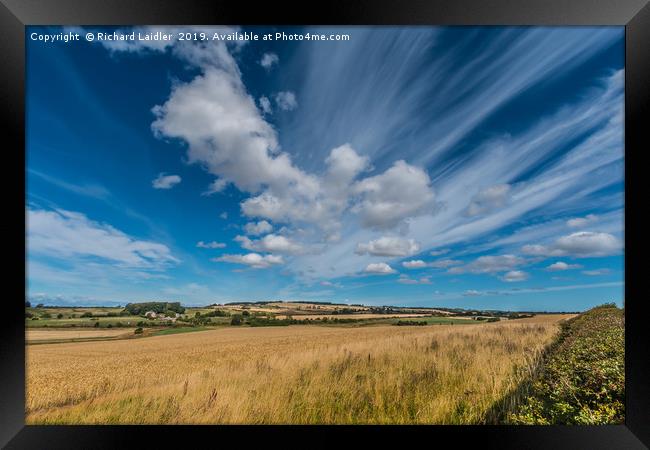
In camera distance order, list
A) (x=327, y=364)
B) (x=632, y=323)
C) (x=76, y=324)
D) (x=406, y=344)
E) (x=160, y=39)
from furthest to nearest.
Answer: (x=76, y=324) < (x=406, y=344) < (x=327, y=364) < (x=160, y=39) < (x=632, y=323)

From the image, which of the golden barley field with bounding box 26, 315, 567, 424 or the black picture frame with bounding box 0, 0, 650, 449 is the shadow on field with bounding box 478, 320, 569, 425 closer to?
the golden barley field with bounding box 26, 315, 567, 424

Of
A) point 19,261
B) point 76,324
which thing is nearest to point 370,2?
point 19,261

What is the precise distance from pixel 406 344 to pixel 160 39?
7.20 meters

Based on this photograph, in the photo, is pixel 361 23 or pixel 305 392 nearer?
pixel 361 23

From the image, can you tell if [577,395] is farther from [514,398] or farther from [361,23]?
[361,23]

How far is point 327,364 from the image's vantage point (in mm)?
5055

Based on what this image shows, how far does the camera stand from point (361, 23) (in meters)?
3.23

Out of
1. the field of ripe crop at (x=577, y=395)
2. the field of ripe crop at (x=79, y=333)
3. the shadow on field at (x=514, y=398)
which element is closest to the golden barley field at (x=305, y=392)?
the shadow on field at (x=514, y=398)

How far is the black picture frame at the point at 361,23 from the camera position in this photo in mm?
3102

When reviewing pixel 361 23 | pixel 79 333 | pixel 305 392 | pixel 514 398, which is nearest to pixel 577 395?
pixel 514 398

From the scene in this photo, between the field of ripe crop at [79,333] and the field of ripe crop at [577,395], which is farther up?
the field of ripe crop at [577,395]

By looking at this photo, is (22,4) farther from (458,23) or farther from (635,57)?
(635,57)

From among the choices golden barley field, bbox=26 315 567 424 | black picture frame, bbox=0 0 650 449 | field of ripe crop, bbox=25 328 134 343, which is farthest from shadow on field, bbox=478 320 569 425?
field of ripe crop, bbox=25 328 134 343

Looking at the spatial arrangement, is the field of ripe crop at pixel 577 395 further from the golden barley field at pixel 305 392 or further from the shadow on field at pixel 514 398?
the golden barley field at pixel 305 392
